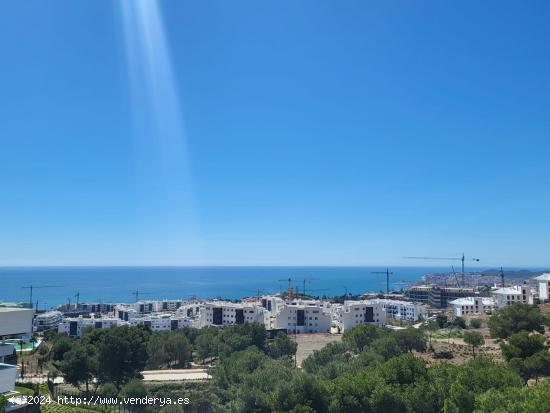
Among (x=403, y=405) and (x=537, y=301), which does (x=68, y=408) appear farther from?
(x=537, y=301)

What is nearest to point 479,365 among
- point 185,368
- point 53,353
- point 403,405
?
point 403,405

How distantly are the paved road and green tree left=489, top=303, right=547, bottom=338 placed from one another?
15.7 metres

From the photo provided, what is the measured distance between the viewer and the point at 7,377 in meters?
12.1

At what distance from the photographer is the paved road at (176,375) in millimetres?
21922

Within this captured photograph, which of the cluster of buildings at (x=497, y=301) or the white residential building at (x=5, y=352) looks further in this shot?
the cluster of buildings at (x=497, y=301)

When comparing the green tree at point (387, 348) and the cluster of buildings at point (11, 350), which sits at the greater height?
the cluster of buildings at point (11, 350)

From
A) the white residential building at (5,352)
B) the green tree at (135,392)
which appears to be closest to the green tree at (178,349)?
the green tree at (135,392)

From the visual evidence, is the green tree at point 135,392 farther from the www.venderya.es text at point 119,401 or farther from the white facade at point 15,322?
the white facade at point 15,322

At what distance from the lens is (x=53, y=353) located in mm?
21922

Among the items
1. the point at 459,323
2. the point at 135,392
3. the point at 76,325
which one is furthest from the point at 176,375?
the point at 76,325

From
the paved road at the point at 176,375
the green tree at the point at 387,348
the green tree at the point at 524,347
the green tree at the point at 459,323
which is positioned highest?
the green tree at the point at 524,347

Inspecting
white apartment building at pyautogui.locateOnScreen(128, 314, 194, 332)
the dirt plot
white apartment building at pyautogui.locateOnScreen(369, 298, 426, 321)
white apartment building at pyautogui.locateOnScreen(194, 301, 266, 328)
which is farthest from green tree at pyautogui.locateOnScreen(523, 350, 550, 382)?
white apartment building at pyautogui.locateOnScreen(128, 314, 194, 332)

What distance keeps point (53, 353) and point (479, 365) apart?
19.4 metres

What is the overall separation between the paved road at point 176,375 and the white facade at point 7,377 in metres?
10.2
